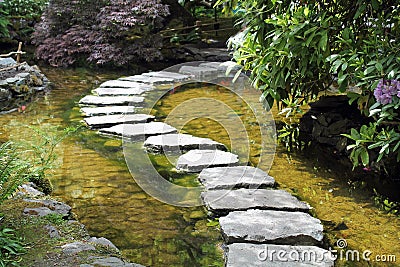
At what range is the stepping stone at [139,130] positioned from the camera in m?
4.43

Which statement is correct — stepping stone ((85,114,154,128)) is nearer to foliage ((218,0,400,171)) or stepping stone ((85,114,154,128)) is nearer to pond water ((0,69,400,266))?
pond water ((0,69,400,266))

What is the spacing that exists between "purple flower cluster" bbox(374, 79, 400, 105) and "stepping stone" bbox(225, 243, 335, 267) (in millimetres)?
836

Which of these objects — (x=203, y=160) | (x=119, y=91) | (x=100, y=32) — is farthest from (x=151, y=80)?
(x=203, y=160)

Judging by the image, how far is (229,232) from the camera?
255 cm

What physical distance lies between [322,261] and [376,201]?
1.01 metres

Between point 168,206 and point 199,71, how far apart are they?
4841 millimetres

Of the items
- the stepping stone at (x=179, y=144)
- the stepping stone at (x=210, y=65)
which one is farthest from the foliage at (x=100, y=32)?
the stepping stone at (x=179, y=144)

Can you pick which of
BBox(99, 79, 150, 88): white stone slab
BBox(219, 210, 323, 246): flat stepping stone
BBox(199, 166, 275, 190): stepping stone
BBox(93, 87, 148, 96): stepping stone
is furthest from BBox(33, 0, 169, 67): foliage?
BBox(219, 210, 323, 246): flat stepping stone

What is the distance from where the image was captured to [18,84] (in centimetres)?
653

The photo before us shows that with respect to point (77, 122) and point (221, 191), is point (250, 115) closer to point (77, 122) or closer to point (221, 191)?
point (77, 122)

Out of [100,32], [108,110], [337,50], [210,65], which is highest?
[337,50]

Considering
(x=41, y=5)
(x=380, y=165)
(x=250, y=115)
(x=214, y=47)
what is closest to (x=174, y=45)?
(x=214, y=47)

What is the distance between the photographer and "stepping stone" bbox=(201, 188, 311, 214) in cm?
291

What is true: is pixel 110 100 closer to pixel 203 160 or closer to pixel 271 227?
pixel 203 160
